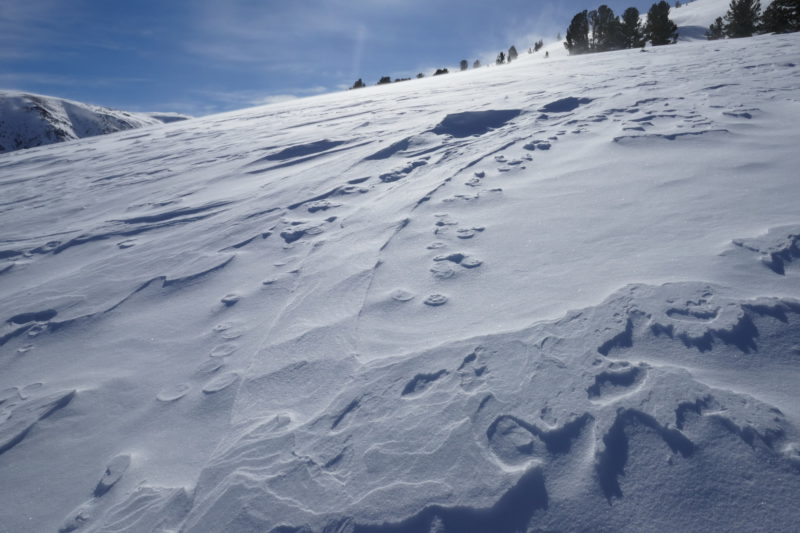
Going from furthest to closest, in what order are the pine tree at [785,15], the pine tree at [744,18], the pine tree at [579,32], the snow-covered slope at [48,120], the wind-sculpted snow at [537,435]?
1. the snow-covered slope at [48,120]
2. the pine tree at [579,32]
3. the pine tree at [744,18]
4. the pine tree at [785,15]
5. the wind-sculpted snow at [537,435]

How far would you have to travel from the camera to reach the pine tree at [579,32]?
90.4ft

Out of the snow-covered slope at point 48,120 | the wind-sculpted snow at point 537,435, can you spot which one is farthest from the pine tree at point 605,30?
the snow-covered slope at point 48,120

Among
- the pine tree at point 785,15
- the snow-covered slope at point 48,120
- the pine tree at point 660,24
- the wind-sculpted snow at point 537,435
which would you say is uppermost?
the snow-covered slope at point 48,120

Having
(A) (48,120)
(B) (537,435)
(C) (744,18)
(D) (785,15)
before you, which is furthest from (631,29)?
(A) (48,120)

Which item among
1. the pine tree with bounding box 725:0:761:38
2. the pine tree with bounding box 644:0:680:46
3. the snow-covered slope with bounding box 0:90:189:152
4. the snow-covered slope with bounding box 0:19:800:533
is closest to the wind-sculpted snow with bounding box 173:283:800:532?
the snow-covered slope with bounding box 0:19:800:533

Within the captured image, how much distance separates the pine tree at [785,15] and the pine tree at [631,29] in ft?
21.0

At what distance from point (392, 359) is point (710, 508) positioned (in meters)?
1.14

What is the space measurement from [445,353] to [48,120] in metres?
76.7

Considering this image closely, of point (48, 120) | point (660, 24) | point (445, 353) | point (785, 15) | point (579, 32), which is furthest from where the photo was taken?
point (48, 120)

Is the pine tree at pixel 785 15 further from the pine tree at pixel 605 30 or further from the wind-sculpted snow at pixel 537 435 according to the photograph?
the wind-sculpted snow at pixel 537 435

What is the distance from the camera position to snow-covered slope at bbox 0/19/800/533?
114cm

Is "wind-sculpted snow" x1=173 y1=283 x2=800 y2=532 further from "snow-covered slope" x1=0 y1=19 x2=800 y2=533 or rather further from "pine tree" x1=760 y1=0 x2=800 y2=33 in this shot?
"pine tree" x1=760 y1=0 x2=800 y2=33

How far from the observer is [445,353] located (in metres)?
1.63

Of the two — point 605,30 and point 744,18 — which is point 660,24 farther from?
point 744,18
